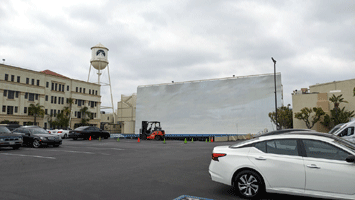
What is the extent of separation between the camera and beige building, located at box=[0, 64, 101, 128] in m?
53.9

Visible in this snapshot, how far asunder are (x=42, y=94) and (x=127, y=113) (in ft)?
96.8

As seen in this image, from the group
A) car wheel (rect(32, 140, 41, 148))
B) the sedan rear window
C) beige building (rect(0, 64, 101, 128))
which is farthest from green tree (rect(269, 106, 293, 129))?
the sedan rear window

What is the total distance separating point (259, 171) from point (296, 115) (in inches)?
1807

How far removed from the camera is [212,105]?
66.9m

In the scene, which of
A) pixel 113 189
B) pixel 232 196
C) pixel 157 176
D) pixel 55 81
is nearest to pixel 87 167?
pixel 157 176

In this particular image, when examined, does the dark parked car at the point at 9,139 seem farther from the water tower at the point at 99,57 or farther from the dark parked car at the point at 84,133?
the water tower at the point at 99,57

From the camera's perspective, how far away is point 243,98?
62688 millimetres

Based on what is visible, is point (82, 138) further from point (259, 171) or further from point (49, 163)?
point (259, 171)

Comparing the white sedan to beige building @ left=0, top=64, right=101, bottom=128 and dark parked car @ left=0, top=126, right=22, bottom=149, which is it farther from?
beige building @ left=0, top=64, right=101, bottom=128

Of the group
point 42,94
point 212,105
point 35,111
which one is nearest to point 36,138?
point 35,111

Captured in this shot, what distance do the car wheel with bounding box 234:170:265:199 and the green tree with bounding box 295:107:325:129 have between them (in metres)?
45.1

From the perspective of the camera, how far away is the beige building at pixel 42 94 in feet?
177

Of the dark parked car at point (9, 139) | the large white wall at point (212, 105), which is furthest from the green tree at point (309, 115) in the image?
the dark parked car at point (9, 139)

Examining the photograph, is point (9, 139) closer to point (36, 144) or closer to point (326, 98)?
point (36, 144)
